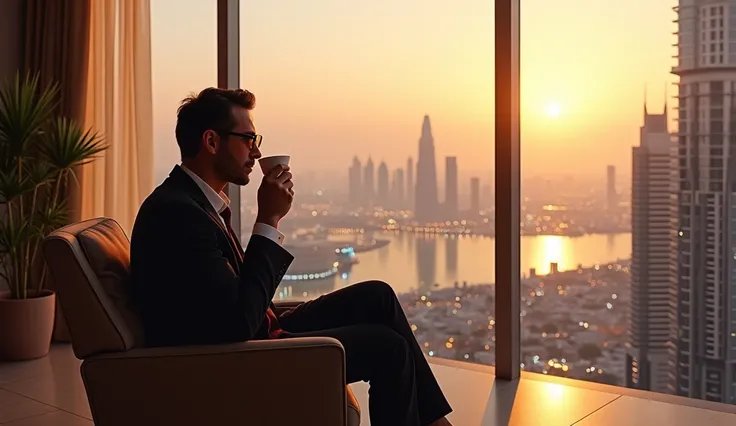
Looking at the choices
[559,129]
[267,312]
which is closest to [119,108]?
[559,129]

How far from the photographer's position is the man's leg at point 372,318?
2311 millimetres

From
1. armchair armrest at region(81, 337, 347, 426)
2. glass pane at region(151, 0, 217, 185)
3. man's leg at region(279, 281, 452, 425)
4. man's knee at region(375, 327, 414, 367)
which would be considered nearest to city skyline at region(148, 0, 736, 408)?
glass pane at region(151, 0, 217, 185)

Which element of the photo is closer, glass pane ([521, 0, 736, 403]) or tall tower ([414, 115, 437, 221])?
glass pane ([521, 0, 736, 403])

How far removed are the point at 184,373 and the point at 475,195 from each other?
6.59 feet

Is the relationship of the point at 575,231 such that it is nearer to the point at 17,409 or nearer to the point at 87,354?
the point at 87,354

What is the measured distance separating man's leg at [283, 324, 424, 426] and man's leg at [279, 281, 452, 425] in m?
0.07

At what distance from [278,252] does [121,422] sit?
1.87 ft

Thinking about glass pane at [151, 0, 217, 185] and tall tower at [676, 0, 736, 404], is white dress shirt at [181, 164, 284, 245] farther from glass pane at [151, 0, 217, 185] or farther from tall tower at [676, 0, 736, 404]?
glass pane at [151, 0, 217, 185]

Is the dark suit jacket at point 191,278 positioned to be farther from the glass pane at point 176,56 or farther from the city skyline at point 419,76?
the glass pane at point 176,56

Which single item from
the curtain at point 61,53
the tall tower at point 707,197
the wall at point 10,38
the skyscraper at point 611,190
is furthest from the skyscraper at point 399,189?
the wall at point 10,38

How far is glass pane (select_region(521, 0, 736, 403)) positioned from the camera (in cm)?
315

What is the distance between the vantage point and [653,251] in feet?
10.7

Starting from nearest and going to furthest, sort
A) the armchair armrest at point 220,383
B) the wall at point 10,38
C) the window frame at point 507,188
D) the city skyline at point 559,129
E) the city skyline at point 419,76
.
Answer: the armchair armrest at point 220,383
the city skyline at point 559,129
the city skyline at point 419,76
the window frame at point 507,188
the wall at point 10,38

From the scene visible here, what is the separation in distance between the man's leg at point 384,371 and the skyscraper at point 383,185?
1.74m
